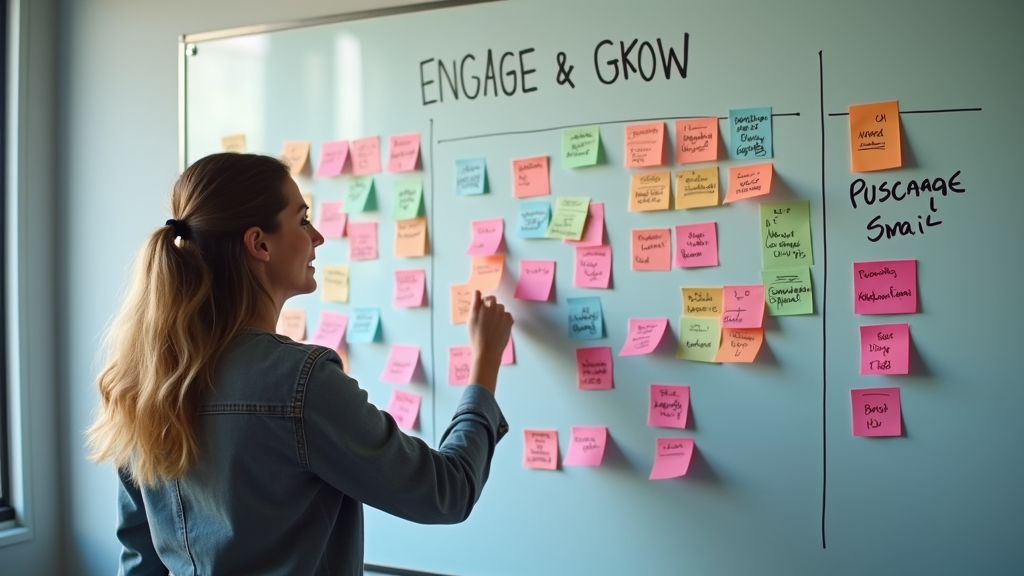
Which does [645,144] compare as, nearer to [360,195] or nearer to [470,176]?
[470,176]

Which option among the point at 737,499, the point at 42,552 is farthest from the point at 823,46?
the point at 42,552

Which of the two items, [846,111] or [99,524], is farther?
[99,524]

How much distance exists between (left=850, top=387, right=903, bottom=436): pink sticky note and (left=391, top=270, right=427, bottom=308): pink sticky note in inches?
35.8

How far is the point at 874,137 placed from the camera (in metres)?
1.45

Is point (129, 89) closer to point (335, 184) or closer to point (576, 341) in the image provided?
point (335, 184)

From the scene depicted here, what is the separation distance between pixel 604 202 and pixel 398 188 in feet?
1.59

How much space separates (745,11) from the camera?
154 cm

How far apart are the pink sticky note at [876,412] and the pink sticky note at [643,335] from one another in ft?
1.20

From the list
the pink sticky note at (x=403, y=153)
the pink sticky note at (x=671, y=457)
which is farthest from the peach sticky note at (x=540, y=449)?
the pink sticky note at (x=403, y=153)

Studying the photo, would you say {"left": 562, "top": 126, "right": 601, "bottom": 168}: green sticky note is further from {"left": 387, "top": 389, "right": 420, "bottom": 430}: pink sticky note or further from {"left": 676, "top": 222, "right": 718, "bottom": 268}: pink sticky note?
{"left": 387, "top": 389, "right": 420, "bottom": 430}: pink sticky note

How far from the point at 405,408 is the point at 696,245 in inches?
29.2

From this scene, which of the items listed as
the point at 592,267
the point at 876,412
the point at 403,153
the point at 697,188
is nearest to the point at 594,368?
the point at 592,267

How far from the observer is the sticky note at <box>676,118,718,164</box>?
1.55 metres

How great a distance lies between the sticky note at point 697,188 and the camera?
1.55 m
